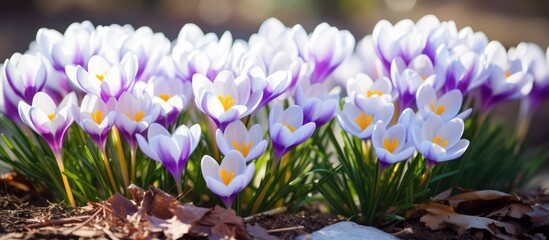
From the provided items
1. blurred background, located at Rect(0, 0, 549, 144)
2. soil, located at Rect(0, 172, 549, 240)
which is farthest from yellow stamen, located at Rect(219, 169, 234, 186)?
blurred background, located at Rect(0, 0, 549, 144)

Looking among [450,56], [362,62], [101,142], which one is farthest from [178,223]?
[362,62]

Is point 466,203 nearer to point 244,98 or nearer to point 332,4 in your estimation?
point 244,98

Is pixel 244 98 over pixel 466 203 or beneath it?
over

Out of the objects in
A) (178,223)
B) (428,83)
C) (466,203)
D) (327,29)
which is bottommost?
(466,203)

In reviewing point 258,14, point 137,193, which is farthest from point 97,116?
point 258,14

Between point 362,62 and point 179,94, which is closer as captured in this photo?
point 179,94

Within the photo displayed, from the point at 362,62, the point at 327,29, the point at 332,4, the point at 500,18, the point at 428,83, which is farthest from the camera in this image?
the point at 332,4
